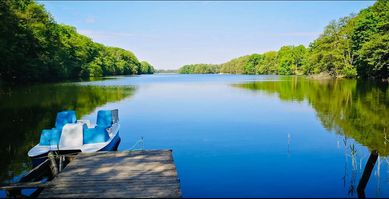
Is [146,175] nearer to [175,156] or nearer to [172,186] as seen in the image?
[172,186]

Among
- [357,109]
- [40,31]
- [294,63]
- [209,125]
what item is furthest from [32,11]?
[294,63]

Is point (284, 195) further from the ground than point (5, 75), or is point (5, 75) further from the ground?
point (5, 75)

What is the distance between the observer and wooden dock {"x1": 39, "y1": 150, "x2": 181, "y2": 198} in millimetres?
7344

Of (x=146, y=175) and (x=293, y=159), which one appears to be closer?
(x=146, y=175)

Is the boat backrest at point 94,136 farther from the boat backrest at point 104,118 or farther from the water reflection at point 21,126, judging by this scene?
the boat backrest at point 104,118

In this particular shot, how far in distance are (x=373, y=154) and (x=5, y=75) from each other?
56.3 metres

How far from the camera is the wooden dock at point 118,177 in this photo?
7344 millimetres

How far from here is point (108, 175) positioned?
8656 millimetres

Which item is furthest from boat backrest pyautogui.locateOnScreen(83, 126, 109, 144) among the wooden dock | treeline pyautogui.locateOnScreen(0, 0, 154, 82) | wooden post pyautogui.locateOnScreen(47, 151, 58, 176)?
treeline pyautogui.locateOnScreen(0, 0, 154, 82)

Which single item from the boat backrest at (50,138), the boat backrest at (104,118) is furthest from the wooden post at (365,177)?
the boat backrest at (104,118)

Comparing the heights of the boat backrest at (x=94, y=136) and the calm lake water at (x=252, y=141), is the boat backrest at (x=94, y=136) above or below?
above

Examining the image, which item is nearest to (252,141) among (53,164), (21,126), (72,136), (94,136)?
(94,136)

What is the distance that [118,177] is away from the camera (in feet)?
27.8

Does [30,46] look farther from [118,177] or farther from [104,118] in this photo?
[118,177]
